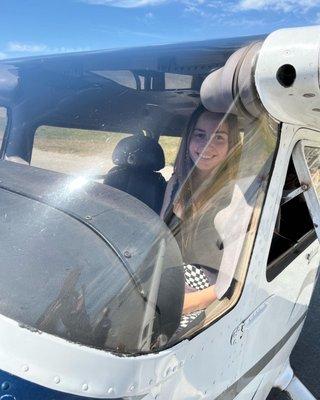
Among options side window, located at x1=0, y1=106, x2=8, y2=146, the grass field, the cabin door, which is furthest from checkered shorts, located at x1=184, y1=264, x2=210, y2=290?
side window, located at x1=0, y1=106, x2=8, y2=146

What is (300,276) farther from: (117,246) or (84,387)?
(84,387)

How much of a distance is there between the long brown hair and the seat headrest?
147 millimetres

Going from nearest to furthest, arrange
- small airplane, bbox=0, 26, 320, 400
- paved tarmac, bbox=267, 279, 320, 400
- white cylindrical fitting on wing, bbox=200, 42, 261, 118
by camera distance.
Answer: small airplane, bbox=0, 26, 320, 400 → white cylindrical fitting on wing, bbox=200, 42, 261, 118 → paved tarmac, bbox=267, 279, 320, 400

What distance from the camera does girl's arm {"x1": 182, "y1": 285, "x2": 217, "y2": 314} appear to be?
1.56 metres

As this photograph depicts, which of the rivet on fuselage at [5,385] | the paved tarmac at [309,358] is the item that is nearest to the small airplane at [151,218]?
the rivet on fuselage at [5,385]

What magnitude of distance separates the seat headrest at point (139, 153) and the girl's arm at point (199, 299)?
0.50 m

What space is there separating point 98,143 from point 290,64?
766mm

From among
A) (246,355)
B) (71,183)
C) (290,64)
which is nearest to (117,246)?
(71,183)

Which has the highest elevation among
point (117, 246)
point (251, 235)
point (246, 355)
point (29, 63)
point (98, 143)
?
point (29, 63)

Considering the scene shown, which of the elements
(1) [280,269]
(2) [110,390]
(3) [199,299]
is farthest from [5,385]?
(1) [280,269]

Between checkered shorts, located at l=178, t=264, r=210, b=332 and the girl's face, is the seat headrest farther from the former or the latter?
checkered shorts, located at l=178, t=264, r=210, b=332

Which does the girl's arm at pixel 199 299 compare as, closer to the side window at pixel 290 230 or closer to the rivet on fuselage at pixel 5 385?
the side window at pixel 290 230

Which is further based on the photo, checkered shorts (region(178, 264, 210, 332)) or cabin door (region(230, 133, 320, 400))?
cabin door (region(230, 133, 320, 400))

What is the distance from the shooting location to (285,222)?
2.15 m
